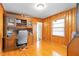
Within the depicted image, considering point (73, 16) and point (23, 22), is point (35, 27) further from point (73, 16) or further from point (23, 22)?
point (73, 16)

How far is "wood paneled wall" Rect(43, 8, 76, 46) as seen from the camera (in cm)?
575

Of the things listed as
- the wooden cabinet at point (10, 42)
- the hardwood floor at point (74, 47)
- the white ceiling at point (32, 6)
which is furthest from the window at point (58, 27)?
the hardwood floor at point (74, 47)

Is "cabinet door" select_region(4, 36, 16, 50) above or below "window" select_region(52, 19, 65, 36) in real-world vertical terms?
below

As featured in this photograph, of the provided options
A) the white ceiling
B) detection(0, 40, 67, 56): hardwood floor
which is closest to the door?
the white ceiling

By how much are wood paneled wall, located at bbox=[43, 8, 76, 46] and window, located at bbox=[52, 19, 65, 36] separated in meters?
0.30

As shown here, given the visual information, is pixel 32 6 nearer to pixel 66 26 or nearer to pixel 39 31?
pixel 66 26

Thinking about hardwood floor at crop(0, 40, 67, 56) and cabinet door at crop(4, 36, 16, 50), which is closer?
hardwood floor at crop(0, 40, 67, 56)

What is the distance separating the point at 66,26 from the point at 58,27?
1.14 m

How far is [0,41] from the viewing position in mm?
4449

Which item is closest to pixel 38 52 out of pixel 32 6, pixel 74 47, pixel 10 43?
pixel 10 43

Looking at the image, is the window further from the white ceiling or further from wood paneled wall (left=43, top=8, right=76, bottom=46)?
the white ceiling

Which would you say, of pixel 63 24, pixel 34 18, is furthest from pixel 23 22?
pixel 63 24

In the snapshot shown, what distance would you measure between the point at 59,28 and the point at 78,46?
202 inches

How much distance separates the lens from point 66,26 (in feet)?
20.7
